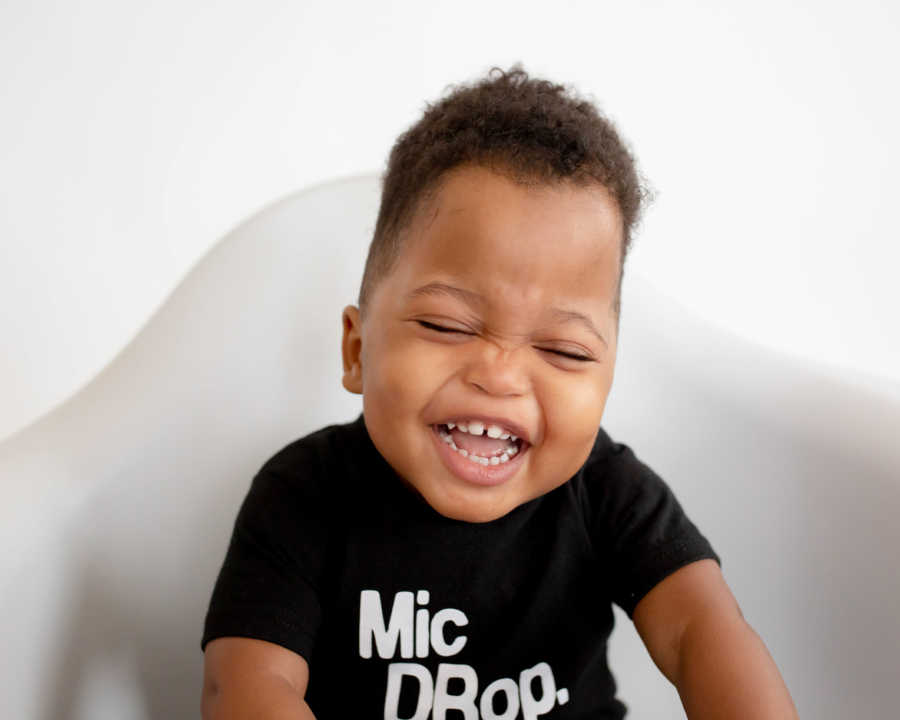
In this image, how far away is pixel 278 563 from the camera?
0.75 metres

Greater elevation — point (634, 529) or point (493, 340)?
point (493, 340)

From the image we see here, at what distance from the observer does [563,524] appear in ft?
2.59

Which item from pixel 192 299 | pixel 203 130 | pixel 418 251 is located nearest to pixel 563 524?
pixel 418 251

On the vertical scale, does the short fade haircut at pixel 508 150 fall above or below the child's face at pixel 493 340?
above

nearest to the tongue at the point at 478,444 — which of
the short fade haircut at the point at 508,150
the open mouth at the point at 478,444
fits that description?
the open mouth at the point at 478,444

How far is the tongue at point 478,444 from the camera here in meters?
0.70

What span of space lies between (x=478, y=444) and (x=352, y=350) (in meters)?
0.13

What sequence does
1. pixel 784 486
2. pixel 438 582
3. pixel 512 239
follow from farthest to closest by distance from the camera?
pixel 784 486 → pixel 438 582 → pixel 512 239

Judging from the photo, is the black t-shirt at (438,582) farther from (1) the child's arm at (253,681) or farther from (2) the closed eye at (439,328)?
(2) the closed eye at (439,328)

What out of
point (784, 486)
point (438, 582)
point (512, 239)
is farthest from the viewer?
point (784, 486)

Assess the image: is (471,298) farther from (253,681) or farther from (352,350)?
(253,681)

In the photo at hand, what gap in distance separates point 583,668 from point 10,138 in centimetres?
100

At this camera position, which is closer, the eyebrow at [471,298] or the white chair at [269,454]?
the eyebrow at [471,298]

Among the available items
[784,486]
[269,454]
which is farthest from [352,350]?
[784,486]
